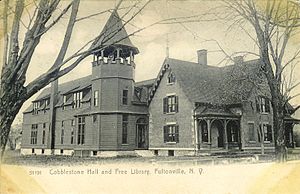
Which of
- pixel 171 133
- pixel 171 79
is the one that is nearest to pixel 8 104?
pixel 171 133

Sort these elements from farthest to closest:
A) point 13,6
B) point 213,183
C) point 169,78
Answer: point 169,78 < point 13,6 < point 213,183

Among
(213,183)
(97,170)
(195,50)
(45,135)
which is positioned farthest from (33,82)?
(213,183)

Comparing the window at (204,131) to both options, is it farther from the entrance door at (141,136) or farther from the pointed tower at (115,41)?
the pointed tower at (115,41)

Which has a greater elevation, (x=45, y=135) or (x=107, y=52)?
(x=107, y=52)

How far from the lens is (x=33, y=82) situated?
225 centimetres

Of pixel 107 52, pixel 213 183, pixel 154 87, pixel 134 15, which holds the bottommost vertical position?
pixel 213 183

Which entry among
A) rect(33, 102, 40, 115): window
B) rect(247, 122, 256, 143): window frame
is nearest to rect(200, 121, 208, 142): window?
rect(247, 122, 256, 143): window frame

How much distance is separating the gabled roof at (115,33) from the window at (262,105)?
0.89 metres

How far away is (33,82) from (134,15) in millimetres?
755

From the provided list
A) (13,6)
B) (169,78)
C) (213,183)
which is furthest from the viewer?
(169,78)

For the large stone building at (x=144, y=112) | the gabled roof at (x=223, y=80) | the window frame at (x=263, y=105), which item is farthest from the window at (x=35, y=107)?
the window frame at (x=263, y=105)

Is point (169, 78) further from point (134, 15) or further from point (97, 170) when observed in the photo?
point (97, 170)

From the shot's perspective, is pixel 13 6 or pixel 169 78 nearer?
pixel 13 6

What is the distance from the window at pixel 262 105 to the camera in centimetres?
242
